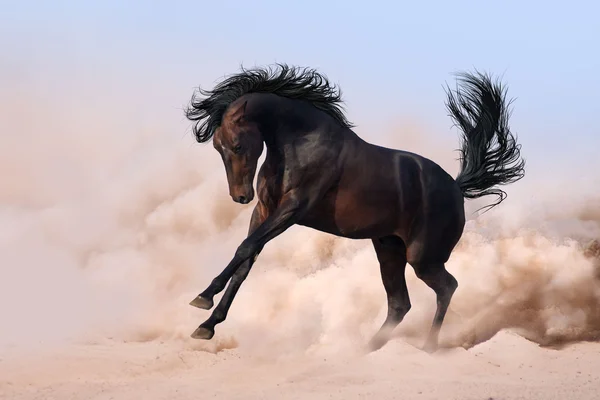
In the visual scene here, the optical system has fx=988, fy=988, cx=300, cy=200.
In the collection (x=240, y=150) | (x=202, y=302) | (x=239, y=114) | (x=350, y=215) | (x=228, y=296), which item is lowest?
(x=202, y=302)

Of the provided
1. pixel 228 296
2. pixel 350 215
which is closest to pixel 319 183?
pixel 350 215

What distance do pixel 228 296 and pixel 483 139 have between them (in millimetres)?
3249

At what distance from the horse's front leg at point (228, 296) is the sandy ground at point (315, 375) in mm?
473

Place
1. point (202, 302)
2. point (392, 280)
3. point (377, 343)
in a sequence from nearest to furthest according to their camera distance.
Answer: point (202, 302) < point (377, 343) < point (392, 280)

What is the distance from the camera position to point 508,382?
27.5 feet

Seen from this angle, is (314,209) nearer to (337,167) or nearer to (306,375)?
(337,167)

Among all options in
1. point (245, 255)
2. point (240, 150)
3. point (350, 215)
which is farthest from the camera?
point (350, 215)

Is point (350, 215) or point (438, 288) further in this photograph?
point (438, 288)

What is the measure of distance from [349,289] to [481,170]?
242cm

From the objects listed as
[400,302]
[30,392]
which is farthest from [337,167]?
[30,392]

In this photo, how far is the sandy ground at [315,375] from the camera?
787cm

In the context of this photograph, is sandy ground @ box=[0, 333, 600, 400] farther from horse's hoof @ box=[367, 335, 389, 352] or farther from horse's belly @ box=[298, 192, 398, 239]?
horse's belly @ box=[298, 192, 398, 239]

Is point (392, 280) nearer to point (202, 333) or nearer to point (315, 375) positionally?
point (315, 375)

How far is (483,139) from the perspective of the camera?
32.0 ft
